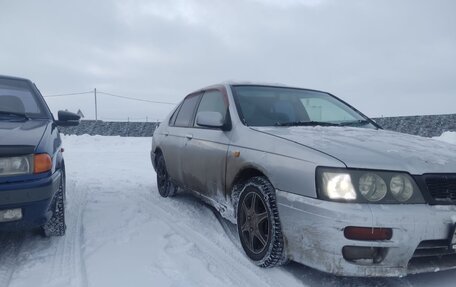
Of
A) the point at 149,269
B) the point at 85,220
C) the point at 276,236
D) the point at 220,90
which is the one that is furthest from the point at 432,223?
the point at 85,220

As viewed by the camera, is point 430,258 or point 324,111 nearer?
point 430,258

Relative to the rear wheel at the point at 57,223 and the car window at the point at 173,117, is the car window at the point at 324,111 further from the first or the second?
the rear wheel at the point at 57,223

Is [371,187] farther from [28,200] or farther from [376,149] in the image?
[28,200]

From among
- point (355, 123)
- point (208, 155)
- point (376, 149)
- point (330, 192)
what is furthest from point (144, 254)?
point (355, 123)

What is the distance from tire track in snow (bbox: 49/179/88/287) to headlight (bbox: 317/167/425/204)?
1.81 metres

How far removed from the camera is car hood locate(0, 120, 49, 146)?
2.66 m

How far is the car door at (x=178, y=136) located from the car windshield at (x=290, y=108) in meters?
0.96

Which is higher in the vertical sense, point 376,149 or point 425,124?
point 376,149

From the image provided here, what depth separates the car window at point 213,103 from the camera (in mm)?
3640

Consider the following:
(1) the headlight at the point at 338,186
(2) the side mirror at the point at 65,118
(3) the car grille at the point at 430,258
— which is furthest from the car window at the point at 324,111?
(2) the side mirror at the point at 65,118

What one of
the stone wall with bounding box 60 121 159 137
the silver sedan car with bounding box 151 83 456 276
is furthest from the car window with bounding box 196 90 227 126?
the stone wall with bounding box 60 121 159 137

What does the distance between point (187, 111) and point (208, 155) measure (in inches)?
49.2

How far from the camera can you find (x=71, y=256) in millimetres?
2900

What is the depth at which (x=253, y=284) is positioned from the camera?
2.46m
